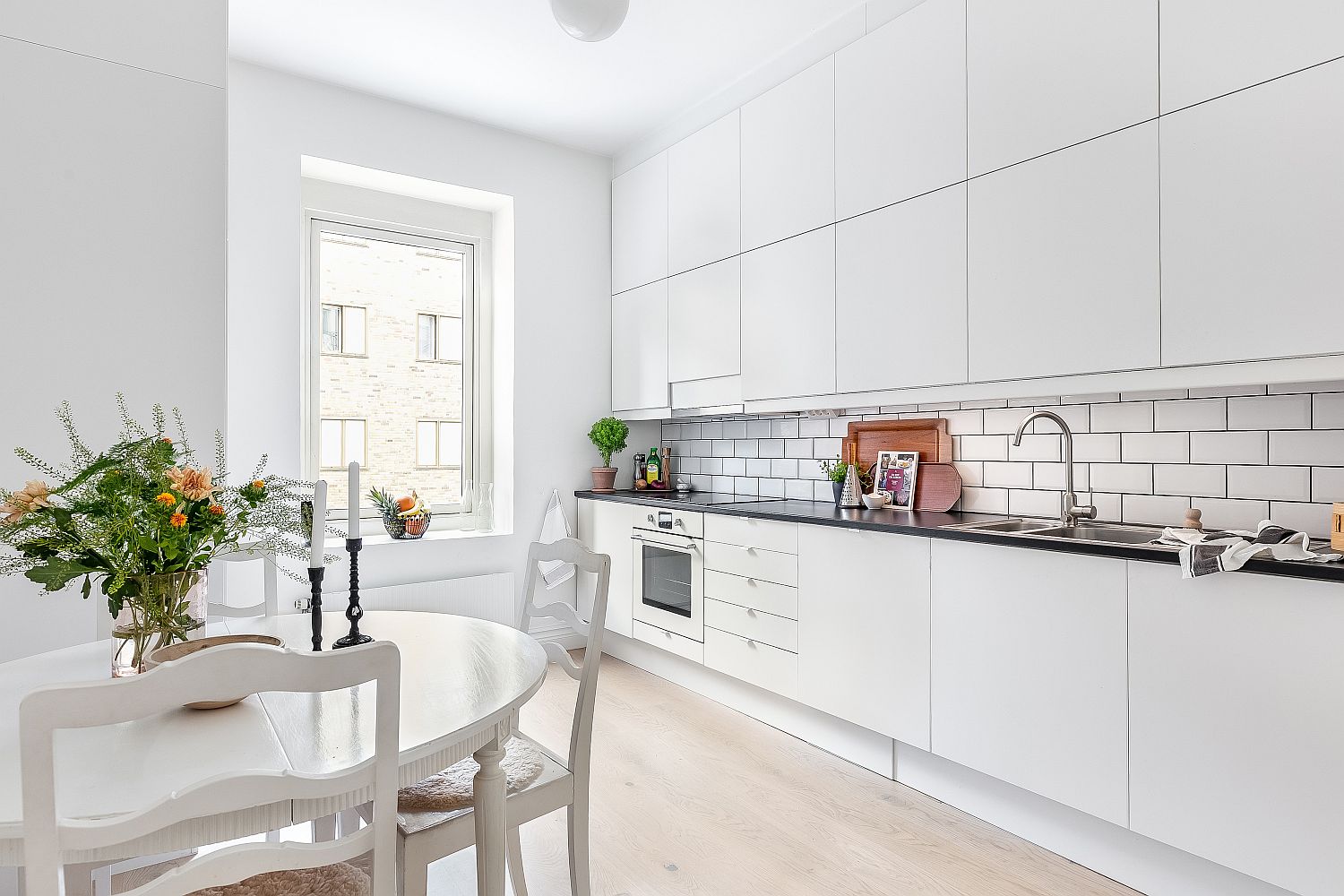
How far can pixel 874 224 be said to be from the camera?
9.04 feet

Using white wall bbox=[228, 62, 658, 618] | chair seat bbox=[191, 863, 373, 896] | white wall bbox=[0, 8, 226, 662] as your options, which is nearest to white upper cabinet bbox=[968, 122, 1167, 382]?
chair seat bbox=[191, 863, 373, 896]

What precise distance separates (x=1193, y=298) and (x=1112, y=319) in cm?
20

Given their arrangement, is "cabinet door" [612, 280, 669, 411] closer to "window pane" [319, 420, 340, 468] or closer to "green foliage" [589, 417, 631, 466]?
"green foliage" [589, 417, 631, 466]

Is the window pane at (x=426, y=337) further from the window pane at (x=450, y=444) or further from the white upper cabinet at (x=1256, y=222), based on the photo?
the white upper cabinet at (x=1256, y=222)

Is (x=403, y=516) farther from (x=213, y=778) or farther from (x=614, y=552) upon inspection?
(x=213, y=778)

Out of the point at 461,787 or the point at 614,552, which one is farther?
the point at 614,552

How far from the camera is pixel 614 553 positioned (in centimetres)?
396

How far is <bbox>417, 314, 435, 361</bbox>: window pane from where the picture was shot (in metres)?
4.01

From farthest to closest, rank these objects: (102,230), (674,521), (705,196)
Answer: (705,196) < (674,521) < (102,230)

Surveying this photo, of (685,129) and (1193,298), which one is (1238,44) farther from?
(685,129)

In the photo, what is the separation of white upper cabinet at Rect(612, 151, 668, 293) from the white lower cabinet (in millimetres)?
1281

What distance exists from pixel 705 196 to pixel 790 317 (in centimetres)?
89

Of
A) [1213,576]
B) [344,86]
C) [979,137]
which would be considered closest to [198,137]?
[344,86]

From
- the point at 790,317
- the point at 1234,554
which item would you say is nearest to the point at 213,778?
the point at 1234,554
